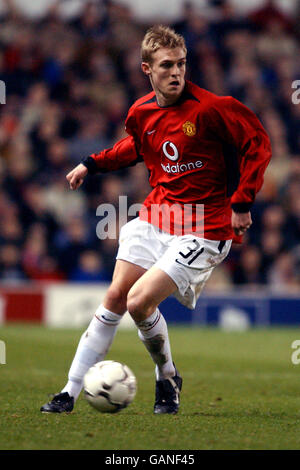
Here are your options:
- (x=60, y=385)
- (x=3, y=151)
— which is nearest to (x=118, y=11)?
(x=3, y=151)

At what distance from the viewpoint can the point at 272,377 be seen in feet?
24.4

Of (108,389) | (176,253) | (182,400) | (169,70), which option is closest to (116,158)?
(169,70)

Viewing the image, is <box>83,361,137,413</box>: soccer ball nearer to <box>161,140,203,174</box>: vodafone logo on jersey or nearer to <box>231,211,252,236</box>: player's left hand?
<box>231,211,252,236</box>: player's left hand

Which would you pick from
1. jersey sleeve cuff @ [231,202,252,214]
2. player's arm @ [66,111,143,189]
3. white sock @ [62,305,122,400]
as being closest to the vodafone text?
player's arm @ [66,111,143,189]

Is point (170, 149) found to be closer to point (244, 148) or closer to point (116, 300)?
point (244, 148)

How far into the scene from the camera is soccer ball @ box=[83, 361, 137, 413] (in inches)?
192

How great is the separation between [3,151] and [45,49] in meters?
2.64

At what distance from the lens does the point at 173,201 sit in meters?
5.31

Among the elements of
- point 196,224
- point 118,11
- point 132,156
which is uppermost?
point 118,11

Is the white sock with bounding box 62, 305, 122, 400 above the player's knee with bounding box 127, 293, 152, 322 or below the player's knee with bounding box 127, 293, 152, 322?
below

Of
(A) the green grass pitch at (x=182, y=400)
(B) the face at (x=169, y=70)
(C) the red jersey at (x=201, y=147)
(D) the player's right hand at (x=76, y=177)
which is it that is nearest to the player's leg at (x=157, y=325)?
(A) the green grass pitch at (x=182, y=400)

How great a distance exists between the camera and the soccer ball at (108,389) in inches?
192

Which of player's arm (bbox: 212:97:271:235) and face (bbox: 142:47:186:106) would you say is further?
face (bbox: 142:47:186:106)
